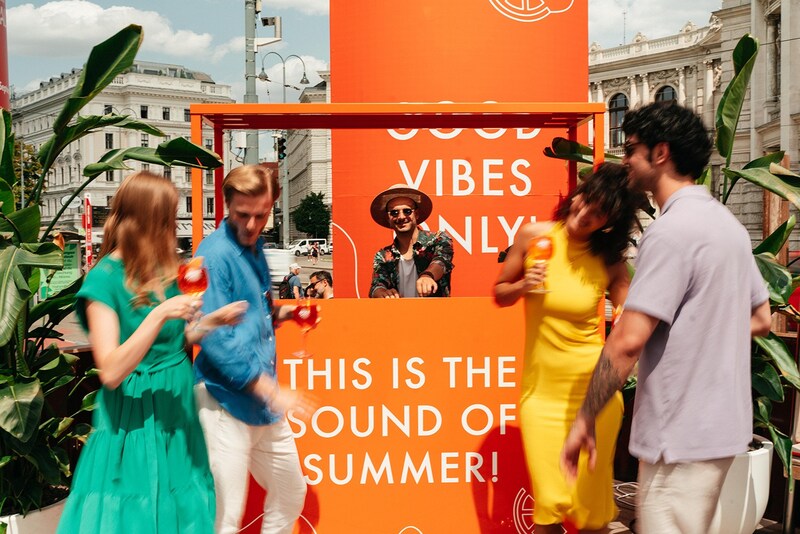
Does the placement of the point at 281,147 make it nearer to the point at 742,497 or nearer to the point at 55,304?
the point at 55,304

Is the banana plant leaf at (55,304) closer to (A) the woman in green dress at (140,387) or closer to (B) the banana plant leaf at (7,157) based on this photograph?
(B) the banana plant leaf at (7,157)

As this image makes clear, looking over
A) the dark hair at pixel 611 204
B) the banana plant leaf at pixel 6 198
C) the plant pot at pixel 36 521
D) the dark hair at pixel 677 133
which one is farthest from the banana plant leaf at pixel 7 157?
the dark hair at pixel 677 133

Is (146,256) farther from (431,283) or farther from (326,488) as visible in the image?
(431,283)

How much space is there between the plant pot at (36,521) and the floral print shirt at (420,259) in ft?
6.07

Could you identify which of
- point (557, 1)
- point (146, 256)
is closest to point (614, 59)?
point (557, 1)

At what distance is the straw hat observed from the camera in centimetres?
473

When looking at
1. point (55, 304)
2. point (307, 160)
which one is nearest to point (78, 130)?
point (55, 304)

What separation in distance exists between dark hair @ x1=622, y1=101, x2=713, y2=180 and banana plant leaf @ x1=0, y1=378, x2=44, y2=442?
8.43 feet

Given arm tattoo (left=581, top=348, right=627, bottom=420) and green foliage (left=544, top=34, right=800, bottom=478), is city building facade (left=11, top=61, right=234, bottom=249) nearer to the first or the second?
green foliage (left=544, top=34, right=800, bottom=478)

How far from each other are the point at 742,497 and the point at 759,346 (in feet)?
2.77

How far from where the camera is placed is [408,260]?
438cm

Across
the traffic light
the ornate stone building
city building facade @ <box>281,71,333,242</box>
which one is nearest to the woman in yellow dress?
the ornate stone building

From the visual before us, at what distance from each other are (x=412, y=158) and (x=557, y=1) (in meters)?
1.45

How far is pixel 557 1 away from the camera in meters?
5.31
